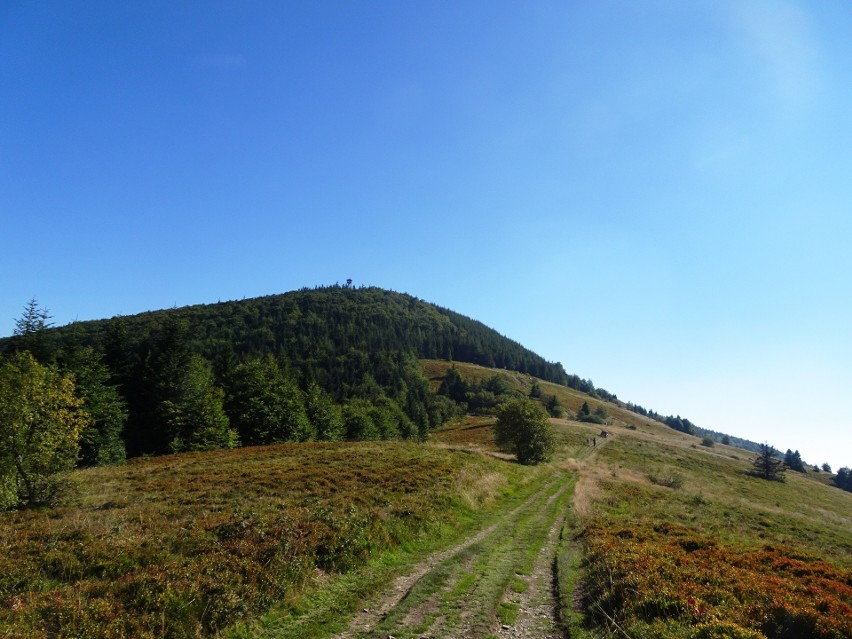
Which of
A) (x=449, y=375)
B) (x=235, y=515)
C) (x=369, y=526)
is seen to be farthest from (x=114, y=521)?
(x=449, y=375)

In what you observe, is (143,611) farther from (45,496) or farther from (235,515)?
(45,496)

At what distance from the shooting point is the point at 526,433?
61656mm

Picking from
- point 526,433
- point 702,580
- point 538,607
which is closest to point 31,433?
point 538,607

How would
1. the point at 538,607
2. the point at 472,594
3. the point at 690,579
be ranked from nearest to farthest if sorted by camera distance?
the point at 538,607 < the point at 472,594 < the point at 690,579

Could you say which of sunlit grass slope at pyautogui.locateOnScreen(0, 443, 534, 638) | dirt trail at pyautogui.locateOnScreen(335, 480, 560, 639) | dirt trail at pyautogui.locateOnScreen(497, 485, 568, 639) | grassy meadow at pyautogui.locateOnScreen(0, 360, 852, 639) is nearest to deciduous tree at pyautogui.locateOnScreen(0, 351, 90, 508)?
grassy meadow at pyautogui.locateOnScreen(0, 360, 852, 639)

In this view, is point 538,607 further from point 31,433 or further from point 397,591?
point 31,433

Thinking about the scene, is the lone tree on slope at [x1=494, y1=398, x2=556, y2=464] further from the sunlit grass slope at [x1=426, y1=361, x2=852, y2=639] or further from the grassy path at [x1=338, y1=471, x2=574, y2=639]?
the grassy path at [x1=338, y1=471, x2=574, y2=639]

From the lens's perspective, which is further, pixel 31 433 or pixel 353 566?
pixel 31 433

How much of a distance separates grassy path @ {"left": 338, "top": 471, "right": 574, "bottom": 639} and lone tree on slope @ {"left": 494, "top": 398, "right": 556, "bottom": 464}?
42716 millimetres

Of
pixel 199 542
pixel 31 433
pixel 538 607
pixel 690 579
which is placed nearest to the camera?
pixel 538 607

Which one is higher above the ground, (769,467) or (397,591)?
(397,591)

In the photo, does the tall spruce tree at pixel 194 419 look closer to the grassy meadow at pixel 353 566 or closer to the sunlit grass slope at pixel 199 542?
the sunlit grass slope at pixel 199 542

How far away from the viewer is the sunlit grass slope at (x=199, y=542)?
29.6 ft

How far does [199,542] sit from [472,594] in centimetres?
873
